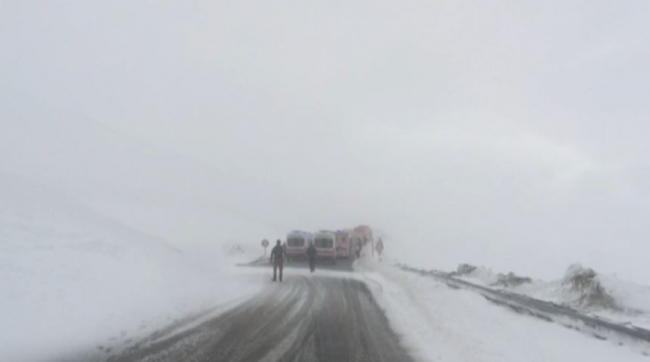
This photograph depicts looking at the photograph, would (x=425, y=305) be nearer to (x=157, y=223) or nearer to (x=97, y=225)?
(x=97, y=225)

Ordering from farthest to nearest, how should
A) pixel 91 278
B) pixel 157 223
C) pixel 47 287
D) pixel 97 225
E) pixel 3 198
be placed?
pixel 157 223 → pixel 97 225 → pixel 3 198 → pixel 91 278 → pixel 47 287

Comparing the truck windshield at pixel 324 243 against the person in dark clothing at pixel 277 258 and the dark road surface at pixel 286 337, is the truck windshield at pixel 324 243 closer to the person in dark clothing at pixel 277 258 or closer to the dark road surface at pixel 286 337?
the person in dark clothing at pixel 277 258

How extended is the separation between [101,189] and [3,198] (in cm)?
5426

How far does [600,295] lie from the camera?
48.8 ft

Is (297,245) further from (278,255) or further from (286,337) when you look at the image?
(286,337)

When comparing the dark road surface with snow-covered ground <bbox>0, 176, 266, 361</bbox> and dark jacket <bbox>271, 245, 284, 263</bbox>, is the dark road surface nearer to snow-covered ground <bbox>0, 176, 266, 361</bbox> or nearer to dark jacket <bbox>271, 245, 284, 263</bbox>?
snow-covered ground <bbox>0, 176, 266, 361</bbox>

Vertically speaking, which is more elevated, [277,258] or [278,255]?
[278,255]

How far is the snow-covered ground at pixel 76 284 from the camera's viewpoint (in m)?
8.80

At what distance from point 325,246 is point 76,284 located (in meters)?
32.9

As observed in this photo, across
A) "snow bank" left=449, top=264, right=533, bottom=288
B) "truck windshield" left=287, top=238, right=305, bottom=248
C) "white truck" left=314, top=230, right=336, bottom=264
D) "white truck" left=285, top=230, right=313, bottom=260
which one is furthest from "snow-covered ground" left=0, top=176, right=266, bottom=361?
"truck windshield" left=287, top=238, right=305, bottom=248

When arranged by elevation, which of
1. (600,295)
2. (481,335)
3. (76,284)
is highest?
(76,284)

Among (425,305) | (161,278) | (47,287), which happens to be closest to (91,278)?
(47,287)

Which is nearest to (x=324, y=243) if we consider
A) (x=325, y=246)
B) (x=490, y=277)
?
(x=325, y=246)

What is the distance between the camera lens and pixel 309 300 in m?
16.5
